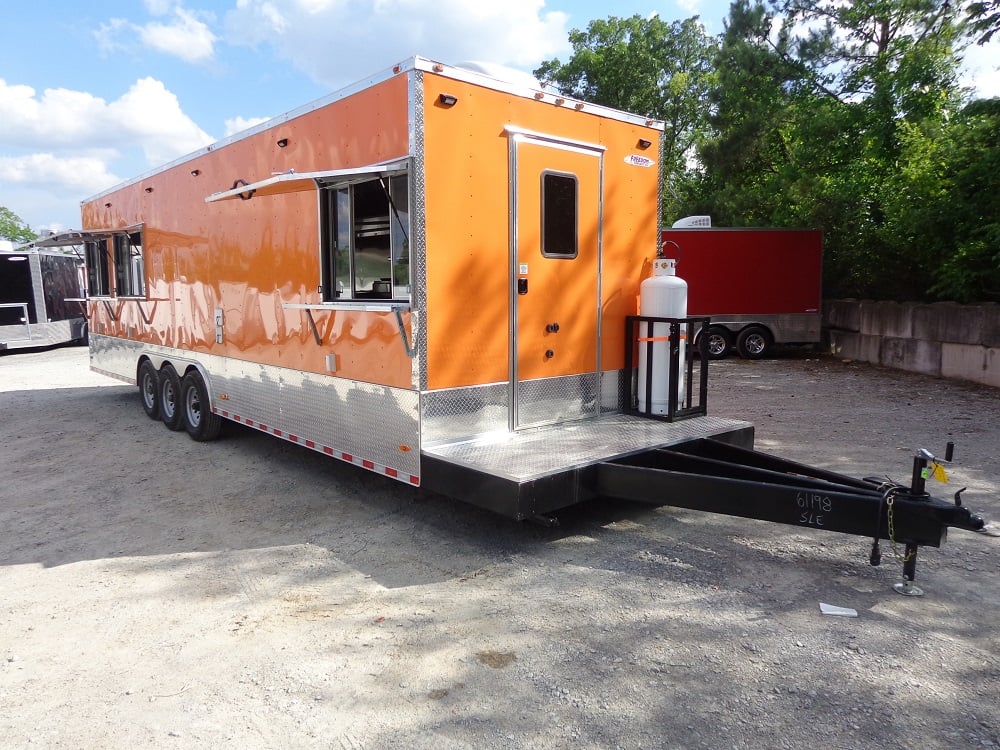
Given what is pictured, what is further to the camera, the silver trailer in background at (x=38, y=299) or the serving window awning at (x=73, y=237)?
the silver trailer in background at (x=38, y=299)

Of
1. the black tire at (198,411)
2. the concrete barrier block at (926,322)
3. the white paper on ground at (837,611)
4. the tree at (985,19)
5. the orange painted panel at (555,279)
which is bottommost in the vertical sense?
the white paper on ground at (837,611)

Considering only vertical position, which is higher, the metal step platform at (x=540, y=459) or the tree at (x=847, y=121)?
the tree at (x=847, y=121)

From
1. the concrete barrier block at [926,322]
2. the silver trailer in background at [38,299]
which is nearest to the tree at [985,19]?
the concrete barrier block at [926,322]

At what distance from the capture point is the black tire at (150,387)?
8562 millimetres

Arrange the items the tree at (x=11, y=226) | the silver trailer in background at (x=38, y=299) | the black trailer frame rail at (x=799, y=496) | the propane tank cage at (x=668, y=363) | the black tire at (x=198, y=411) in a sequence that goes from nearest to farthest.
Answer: the black trailer frame rail at (x=799, y=496), the propane tank cage at (x=668, y=363), the black tire at (x=198, y=411), the silver trailer in background at (x=38, y=299), the tree at (x=11, y=226)

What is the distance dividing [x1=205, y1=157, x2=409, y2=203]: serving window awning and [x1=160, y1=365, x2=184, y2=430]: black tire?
256 cm

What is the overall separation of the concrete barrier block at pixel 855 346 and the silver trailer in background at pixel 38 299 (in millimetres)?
16034

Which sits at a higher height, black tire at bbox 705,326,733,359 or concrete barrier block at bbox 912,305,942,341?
concrete barrier block at bbox 912,305,942,341

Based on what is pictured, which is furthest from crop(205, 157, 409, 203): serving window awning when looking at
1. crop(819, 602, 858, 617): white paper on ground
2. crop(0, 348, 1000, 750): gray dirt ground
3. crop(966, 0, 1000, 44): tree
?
crop(966, 0, 1000, 44): tree

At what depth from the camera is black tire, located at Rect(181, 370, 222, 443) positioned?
7.43m

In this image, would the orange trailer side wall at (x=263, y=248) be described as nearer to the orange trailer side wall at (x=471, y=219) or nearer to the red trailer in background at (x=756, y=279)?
the orange trailer side wall at (x=471, y=219)

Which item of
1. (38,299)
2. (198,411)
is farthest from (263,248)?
(38,299)

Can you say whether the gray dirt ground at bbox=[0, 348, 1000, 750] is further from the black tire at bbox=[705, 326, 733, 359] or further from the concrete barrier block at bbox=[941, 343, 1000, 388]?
the black tire at bbox=[705, 326, 733, 359]

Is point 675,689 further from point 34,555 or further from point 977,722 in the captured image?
point 34,555
